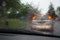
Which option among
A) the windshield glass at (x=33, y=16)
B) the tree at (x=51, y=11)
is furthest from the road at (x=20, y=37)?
the tree at (x=51, y=11)

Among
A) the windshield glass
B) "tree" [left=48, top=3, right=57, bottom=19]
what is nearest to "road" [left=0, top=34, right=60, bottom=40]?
the windshield glass

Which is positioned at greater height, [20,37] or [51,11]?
[51,11]

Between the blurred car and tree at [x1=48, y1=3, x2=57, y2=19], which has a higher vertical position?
tree at [x1=48, y1=3, x2=57, y2=19]

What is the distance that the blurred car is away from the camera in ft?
4.19

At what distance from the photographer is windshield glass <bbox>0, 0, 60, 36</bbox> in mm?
1298

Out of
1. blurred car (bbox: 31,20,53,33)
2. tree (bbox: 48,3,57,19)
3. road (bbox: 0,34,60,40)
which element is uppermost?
tree (bbox: 48,3,57,19)

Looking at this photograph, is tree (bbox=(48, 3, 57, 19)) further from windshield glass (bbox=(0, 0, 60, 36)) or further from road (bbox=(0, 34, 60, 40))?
road (bbox=(0, 34, 60, 40))

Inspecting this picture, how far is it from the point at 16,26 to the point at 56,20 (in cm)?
35

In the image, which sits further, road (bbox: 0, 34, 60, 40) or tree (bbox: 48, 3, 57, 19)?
tree (bbox: 48, 3, 57, 19)

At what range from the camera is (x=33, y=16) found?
1.41 metres

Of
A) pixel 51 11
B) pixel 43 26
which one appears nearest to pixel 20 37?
pixel 43 26

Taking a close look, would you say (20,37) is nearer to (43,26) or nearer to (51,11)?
(43,26)

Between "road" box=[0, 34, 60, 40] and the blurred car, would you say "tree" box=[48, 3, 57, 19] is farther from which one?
"road" box=[0, 34, 60, 40]

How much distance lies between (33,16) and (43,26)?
151 mm
